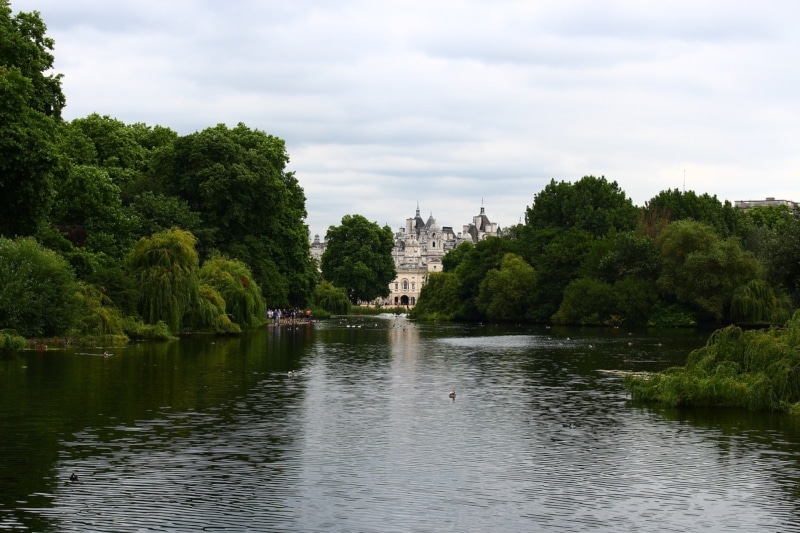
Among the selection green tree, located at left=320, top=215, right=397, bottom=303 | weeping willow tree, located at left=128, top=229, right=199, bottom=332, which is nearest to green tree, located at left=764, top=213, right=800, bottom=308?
weeping willow tree, located at left=128, top=229, right=199, bottom=332

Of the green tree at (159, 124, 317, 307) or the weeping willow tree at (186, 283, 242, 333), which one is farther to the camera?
the green tree at (159, 124, 317, 307)

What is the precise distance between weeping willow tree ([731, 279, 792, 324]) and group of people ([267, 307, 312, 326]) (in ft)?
114

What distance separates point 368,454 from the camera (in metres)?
20.8

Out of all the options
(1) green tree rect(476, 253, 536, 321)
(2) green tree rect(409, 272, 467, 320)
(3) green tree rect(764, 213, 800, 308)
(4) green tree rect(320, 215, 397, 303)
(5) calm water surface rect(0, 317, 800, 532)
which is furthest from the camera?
(4) green tree rect(320, 215, 397, 303)

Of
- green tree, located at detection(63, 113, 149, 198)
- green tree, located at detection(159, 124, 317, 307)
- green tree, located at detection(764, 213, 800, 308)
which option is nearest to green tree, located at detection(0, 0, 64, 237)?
green tree, located at detection(63, 113, 149, 198)

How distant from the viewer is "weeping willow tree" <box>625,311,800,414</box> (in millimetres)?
26484

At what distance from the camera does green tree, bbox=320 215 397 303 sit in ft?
511

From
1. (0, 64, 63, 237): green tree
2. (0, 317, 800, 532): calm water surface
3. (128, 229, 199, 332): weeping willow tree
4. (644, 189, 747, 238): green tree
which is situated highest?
(644, 189, 747, 238): green tree

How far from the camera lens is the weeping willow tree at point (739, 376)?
2648 cm

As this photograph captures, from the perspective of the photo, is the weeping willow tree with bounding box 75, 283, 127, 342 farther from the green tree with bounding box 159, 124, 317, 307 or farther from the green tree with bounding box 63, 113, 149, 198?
the green tree with bounding box 159, 124, 317, 307

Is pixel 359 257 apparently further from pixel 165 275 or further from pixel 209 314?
pixel 165 275

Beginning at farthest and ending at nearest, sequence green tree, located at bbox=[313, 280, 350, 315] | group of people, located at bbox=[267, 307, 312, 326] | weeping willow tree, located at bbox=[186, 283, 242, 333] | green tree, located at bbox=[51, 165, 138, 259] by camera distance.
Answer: green tree, located at bbox=[313, 280, 350, 315]
group of people, located at bbox=[267, 307, 312, 326]
weeping willow tree, located at bbox=[186, 283, 242, 333]
green tree, located at bbox=[51, 165, 138, 259]

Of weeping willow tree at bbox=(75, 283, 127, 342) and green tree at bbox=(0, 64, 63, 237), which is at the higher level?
green tree at bbox=(0, 64, 63, 237)

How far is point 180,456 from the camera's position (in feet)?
65.9
